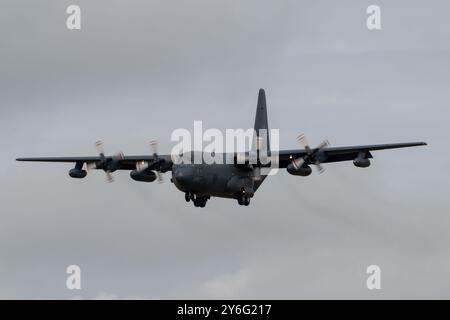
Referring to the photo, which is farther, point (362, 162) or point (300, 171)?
point (300, 171)

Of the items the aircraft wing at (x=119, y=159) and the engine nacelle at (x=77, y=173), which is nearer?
the aircraft wing at (x=119, y=159)

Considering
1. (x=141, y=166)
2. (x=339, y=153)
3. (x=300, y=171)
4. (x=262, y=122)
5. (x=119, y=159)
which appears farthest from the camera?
(x=262, y=122)

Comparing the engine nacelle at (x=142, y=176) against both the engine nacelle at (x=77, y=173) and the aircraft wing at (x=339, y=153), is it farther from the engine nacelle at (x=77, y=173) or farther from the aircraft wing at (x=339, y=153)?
the aircraft wing at (x=339, y=153)

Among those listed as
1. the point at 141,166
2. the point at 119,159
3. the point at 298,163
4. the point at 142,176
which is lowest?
the point at 298,163

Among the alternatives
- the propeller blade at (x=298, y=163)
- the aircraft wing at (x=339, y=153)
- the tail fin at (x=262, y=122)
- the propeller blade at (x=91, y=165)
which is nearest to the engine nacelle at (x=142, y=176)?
the propeller blade at (x=91, y=165)

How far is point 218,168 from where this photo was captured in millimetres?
64312

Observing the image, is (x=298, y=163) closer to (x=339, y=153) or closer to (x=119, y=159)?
(x=339, y=153)

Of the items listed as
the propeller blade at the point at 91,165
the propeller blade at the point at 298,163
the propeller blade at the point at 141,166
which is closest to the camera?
the propeller blade at the point at 298,163

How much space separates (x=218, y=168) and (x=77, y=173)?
9.78 metres

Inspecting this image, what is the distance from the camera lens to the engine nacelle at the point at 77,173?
222 ft

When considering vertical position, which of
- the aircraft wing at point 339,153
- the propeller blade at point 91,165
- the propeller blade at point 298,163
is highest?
the propeller blade at point 91,165

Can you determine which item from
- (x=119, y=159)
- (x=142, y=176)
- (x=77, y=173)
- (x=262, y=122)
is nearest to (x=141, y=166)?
(x=142, y=176)

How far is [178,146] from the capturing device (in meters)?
64.3
